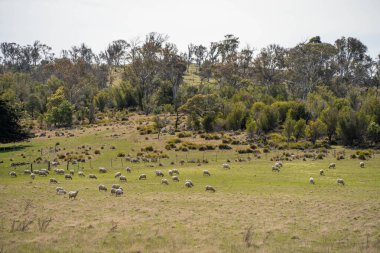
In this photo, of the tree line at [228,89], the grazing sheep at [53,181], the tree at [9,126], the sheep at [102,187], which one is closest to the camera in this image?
the sheep at [102,187]

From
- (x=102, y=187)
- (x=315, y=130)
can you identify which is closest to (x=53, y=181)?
(x=102, y=187)

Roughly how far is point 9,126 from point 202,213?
60.5 meters

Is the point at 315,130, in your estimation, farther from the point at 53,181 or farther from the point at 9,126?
the point at 9,126

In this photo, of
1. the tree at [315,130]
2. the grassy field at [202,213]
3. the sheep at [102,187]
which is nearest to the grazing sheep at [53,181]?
the grassy field at [202,213]

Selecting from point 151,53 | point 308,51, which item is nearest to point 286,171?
point 308,51

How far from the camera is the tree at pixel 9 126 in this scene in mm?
71375

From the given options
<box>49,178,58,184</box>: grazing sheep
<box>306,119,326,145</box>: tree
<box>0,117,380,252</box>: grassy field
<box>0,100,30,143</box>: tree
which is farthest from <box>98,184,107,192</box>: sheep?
<box>306,119,326,145</box>: tree

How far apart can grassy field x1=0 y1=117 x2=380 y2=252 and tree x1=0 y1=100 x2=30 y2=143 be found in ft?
88.6

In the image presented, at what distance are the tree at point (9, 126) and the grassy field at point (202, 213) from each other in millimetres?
27014

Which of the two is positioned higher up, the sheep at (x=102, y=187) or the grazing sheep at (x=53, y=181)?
the sheep at (x=102, y=187)

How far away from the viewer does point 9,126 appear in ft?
238

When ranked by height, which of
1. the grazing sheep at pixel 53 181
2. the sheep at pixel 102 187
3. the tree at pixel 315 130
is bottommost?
the grazing sheep at pixel 53 181

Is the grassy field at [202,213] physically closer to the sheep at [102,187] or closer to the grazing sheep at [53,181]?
the sheep at [102,187]

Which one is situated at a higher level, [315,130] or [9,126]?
[9,126]
